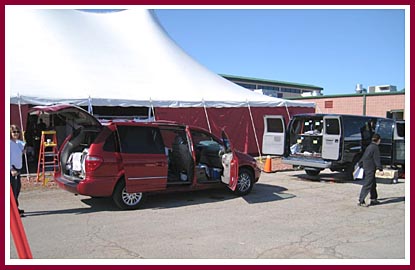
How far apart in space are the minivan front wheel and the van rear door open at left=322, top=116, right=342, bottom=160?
5605mm

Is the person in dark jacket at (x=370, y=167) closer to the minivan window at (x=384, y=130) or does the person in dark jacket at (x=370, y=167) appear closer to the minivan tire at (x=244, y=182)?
the minivan tire at (x=244, y=182)

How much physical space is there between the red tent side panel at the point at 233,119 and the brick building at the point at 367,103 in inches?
433

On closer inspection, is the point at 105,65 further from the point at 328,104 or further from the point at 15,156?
the point at 328,104

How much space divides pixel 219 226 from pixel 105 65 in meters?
11.0

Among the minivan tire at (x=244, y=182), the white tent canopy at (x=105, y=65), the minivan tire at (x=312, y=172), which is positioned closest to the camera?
the minivan tire at (x=244, y=182)

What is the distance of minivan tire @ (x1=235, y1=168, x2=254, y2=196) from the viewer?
928 centimetres

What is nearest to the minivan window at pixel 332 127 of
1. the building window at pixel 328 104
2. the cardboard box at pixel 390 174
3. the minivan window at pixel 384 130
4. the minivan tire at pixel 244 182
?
the minivan window at pixel 384 130

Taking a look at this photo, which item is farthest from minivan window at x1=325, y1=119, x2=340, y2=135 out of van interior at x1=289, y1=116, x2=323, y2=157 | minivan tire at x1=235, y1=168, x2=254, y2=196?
minivan tire at x1=235, y1=168, x2=254, y2=196

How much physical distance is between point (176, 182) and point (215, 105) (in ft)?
24.5

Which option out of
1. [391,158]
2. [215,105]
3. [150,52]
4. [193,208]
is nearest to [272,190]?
[193,208]

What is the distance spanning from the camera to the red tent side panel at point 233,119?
594 inches

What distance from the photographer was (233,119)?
53.4ft

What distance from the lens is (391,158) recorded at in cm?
1266

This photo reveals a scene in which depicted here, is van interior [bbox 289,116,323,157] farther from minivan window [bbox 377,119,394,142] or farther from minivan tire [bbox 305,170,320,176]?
minivan window [bbox 377,119,394,142]
